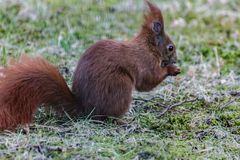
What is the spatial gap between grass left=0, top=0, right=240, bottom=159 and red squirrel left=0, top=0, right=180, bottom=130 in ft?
0.33

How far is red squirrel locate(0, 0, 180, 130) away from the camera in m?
3.68

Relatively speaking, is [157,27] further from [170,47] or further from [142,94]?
[142,94]

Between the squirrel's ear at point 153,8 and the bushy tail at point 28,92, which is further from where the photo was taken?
the squirrel's ear at point 153,8

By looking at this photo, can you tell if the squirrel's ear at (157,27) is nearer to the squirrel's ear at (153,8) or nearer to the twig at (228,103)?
the squirrel's ear at (153,8)

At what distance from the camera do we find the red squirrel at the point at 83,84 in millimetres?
3682

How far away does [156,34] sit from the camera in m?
4.41

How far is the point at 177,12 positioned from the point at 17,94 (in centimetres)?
427

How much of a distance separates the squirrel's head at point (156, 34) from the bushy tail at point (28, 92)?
795 millimetres

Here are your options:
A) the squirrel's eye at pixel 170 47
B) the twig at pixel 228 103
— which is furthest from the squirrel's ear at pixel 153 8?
the twig at pixel 228 103

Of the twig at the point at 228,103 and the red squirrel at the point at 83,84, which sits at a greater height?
the red squirrel at the point at 83,84

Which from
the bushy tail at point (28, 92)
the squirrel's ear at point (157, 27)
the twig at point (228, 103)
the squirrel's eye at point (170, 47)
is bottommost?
the twig at point (228, 103)

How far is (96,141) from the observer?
11.7 feet

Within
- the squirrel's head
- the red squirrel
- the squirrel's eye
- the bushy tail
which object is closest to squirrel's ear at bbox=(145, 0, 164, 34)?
the squirrel's head

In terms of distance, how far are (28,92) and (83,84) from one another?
35 centimetres
